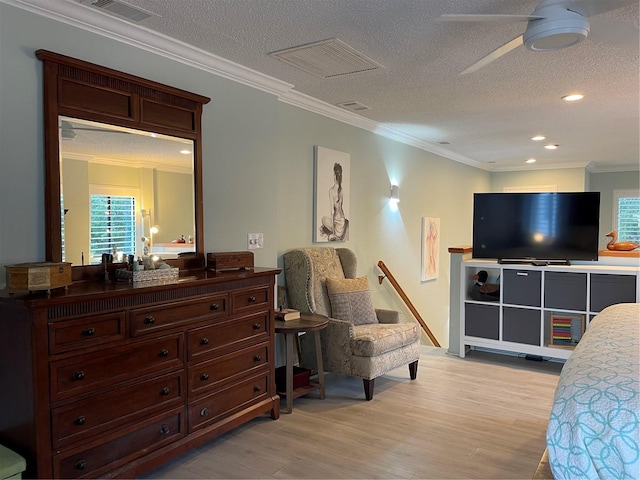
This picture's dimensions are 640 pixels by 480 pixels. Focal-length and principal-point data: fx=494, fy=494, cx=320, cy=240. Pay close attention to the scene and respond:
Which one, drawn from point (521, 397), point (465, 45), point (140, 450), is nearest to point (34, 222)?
point (140, 450)

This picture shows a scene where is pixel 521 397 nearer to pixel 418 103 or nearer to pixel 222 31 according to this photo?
pixel 418 103

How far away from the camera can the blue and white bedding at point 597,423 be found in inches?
53.6

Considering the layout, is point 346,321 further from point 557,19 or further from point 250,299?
point 557,19

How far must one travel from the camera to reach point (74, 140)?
253 centimetres

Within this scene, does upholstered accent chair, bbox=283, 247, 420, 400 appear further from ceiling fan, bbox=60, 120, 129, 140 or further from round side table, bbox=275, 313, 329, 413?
ceiling fan, bbox=60, 120, 129, 140

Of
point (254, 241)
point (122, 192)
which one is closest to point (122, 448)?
point (122, 192)

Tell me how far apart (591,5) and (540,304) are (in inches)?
116

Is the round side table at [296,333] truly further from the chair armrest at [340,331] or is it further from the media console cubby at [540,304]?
the media console cubby at [540,304]

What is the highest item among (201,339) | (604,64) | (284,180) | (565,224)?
(604,64)

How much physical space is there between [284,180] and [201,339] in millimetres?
1766

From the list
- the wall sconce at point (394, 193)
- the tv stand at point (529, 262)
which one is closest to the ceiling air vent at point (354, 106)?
the wall sconce at point (394, 193)

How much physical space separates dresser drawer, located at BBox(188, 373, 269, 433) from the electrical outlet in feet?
3.10

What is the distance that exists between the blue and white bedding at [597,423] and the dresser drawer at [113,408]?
5.94 feet

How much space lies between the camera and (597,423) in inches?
55.4
